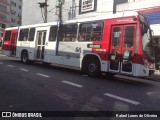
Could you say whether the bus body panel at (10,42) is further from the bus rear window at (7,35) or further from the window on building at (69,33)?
the window on building at (69,33)

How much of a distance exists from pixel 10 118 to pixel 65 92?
2.87 meters

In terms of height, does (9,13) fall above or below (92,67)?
above

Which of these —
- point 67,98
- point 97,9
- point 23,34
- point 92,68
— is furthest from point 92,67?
point 97,9

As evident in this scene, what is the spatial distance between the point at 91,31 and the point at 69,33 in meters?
1.73

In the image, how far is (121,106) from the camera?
641 centimetres

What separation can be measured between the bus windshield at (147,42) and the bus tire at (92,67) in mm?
2438

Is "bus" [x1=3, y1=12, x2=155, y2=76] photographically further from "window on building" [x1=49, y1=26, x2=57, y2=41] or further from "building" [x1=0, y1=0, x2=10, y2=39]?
"building" [x1=0, y1=0, x2=10, y2=39]

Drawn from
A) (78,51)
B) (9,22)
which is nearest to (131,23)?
(78,51)

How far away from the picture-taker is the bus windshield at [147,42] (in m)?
10.3

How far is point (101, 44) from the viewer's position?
11.4m

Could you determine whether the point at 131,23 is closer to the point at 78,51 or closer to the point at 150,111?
the point at 78,51

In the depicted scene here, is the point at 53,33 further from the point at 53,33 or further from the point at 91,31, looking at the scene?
the point at 91,31

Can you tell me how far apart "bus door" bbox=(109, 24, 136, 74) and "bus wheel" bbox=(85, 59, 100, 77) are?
0.90 m

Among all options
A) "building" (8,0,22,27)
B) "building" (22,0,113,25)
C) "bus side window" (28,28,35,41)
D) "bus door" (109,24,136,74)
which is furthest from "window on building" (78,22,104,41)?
"building" (8,0,22,27)
